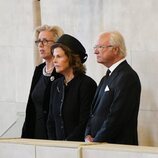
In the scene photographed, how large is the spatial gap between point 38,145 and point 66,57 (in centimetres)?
117

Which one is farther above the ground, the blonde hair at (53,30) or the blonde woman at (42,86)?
the blonde hair at (53,30)

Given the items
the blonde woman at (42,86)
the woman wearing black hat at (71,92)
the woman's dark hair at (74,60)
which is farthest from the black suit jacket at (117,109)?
the blonde woman at (42,86)

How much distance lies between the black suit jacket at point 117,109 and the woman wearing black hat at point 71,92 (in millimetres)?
105

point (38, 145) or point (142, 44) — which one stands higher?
point (142, 44)

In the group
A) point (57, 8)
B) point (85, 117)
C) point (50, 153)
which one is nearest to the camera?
point (50, 153)

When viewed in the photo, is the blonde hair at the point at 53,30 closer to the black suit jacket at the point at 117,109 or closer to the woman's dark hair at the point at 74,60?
the woman's dark hair at the point at 74,60

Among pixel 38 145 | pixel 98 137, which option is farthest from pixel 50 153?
pixel 98 137

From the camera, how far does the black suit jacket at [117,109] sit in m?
4.20

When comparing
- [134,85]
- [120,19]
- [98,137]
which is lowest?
[98,137]

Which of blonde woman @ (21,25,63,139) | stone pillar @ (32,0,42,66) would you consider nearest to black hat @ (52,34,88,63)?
blonde woman @ (21,25,63,139)

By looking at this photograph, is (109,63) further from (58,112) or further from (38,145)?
(38,145)

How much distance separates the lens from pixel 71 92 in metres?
4.53

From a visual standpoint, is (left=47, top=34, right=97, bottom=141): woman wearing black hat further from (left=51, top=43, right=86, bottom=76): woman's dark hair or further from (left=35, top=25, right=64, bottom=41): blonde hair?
(left=35, top=25, right=64, bottom=41): blonde hair

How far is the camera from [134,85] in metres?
4.28
